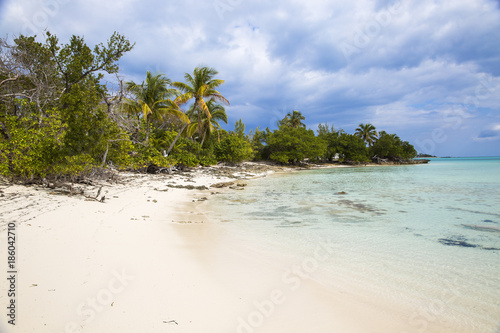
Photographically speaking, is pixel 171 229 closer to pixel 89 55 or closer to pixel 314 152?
pixel 89 55

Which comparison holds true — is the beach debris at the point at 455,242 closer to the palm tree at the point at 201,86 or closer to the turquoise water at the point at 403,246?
the turquoise water at the point at 403,246

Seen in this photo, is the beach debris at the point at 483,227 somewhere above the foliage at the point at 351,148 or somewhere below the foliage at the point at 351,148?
below

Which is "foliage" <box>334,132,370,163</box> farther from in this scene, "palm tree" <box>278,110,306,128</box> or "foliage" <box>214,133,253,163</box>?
"foliage" <box>214,133,253,163</box>

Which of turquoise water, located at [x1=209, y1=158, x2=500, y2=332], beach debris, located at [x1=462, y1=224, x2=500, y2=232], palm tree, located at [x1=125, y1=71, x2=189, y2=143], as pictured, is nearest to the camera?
turquoise water, located at [x1=209, y1=158, x2=500, y2=332]

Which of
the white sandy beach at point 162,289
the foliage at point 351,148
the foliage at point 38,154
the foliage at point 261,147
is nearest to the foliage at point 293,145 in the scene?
the foliage at point 261,147

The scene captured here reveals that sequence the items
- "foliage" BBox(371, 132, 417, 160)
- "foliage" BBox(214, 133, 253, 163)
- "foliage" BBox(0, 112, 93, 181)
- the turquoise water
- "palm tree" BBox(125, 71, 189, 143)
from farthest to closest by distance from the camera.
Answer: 1. "foliage" BBox(371, 132, 417, 160)
2. "foliage" BBox(214, 133, 253, 163)
3. "palm tree" BBox(125, 71, 189, 143)
4. "foliage" BBox(0, 112, 93, 181)
5. the turquoise water

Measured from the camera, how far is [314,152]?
40.5 m

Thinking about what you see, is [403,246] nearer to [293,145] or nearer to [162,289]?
[162,289]

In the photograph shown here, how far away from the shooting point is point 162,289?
2574 mm

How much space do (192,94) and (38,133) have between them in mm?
15360

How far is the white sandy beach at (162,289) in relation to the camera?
2.07 metres

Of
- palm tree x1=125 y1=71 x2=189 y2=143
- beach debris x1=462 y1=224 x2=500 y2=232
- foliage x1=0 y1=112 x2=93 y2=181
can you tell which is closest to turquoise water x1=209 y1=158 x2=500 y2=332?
beach debris x1=462 y1=224 x2=500 y2=232

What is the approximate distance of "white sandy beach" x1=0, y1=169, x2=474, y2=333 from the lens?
2066mm

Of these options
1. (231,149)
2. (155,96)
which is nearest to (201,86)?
(155,96)
